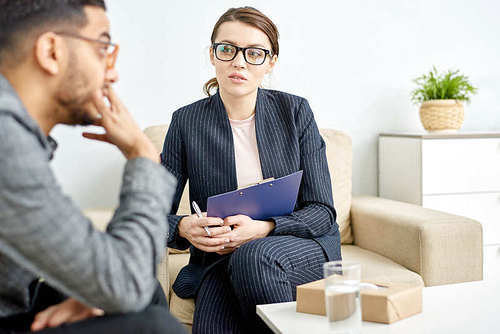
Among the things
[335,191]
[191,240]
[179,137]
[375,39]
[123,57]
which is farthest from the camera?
[375,39]

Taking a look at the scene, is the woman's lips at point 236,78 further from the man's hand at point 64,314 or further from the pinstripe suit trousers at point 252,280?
the man's hand at point 64,314

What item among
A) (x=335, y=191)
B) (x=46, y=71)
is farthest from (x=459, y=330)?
(x=335, y=191)

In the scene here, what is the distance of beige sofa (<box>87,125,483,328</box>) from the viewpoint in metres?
1.85

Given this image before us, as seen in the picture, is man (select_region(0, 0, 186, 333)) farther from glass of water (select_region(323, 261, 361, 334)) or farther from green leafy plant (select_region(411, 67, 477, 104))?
green leafy plant (select_region(411, 67, 477, 104))

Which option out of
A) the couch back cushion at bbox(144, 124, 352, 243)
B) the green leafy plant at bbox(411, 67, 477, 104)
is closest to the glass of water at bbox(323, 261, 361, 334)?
the couch back cushion at bbox(144, 124, 352, 243)

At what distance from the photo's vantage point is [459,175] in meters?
2.43

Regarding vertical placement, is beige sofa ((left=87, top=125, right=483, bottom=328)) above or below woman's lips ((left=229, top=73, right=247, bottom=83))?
below

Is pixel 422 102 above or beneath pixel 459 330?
above

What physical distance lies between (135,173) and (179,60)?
1.70 m

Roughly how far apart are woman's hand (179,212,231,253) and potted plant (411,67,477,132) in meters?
1.36

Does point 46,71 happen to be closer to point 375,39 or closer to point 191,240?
point 191,240

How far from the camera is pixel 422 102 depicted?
262 centimetres

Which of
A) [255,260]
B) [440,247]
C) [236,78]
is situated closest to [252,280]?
[255,260]

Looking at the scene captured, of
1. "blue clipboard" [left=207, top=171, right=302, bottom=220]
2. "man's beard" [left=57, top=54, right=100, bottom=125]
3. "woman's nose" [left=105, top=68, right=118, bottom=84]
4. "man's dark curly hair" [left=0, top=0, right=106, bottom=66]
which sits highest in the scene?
"man's dark curly hair" [left=0, top=0, right=106, bottom=66]
